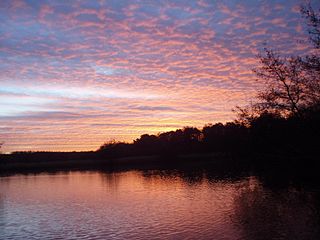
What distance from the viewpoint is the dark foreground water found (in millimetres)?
19109

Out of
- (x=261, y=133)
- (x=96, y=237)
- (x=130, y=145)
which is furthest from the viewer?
(x=130, y=145)

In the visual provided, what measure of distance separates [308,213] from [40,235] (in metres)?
14.6

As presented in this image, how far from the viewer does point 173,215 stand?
23.9 metres

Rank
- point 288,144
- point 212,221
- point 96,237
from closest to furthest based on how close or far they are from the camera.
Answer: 1. point 288,144
2. point 96,237
3. point 212,221

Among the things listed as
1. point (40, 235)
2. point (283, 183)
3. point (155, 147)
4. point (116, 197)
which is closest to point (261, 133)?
point (40, 235)

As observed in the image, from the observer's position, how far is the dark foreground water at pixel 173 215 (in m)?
19.1

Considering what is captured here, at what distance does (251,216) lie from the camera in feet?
73.8

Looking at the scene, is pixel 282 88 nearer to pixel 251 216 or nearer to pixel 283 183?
pixel 251 216

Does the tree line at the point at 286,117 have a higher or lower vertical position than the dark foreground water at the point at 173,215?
higher

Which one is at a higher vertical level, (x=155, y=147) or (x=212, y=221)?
(x=155, y=147)

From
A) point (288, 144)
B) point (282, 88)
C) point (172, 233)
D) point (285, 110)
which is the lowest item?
point (172, 233)

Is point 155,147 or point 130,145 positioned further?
point 130,145

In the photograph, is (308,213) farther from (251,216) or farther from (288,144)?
(288,144)

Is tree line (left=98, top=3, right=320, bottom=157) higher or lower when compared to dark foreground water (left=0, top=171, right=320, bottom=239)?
higher
